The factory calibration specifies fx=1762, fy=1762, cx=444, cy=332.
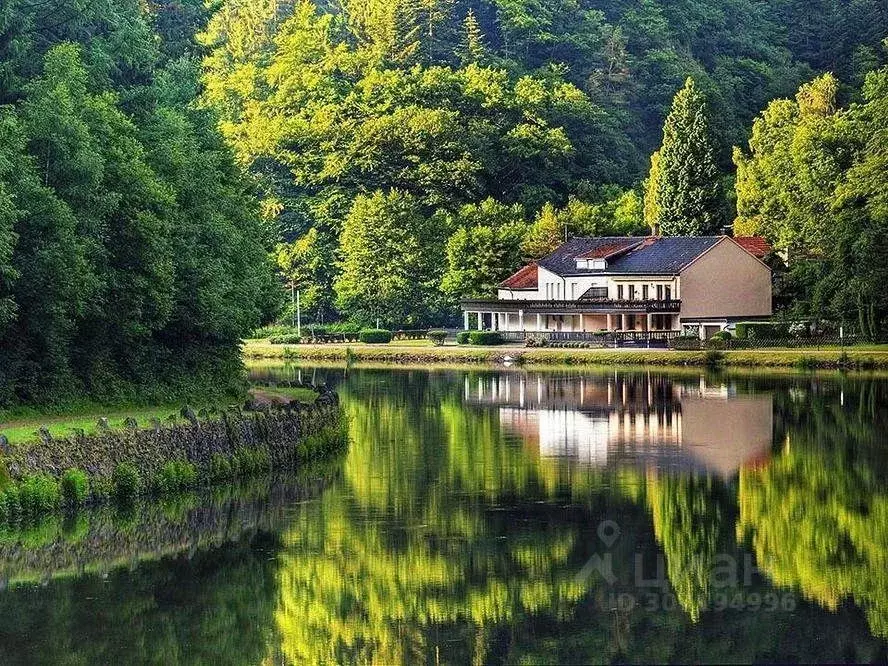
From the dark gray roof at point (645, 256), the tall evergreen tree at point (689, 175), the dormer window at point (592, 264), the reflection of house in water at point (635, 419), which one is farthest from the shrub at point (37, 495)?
the tall evergreen tree at point (689, 175)

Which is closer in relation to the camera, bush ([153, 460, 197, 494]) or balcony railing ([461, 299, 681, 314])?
bush ([153, 460, 197, 494])

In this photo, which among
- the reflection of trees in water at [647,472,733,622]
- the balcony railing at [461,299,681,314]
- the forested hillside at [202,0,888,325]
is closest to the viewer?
the reflection of trees in water at [647,472,733,622]

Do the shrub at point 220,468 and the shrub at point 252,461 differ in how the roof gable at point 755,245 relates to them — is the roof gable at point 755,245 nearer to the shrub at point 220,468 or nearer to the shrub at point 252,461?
the shrub at point 252,461

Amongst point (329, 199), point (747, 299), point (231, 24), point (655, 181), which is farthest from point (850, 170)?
point (231, 24)

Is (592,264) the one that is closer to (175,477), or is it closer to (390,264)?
(390,264)

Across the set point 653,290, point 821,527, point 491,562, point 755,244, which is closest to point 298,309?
point 653,290

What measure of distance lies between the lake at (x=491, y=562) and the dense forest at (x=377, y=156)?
7681mm

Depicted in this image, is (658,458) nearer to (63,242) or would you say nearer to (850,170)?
(63,242)

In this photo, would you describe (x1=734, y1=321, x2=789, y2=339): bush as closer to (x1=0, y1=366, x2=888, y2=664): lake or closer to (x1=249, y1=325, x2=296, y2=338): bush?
(x1=249, y1=325, x2=296, y2=338): bush

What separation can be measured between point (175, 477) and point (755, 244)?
6953 centimetres

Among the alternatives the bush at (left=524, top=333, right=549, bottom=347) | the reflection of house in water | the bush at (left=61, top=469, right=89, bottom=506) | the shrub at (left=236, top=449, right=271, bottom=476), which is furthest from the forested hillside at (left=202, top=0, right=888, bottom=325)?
the bush at (left=61, top=469, right=89, bottom=506)

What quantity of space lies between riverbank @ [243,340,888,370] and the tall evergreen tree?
17.9 metres

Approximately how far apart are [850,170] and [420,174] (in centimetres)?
3462

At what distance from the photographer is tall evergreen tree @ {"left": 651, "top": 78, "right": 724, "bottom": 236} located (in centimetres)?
10850
